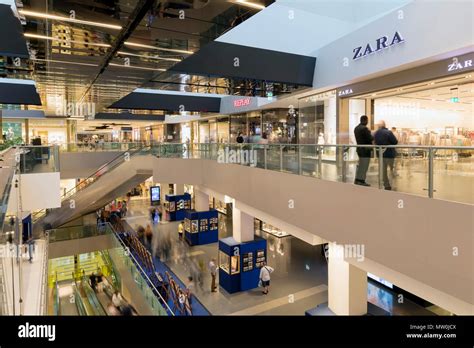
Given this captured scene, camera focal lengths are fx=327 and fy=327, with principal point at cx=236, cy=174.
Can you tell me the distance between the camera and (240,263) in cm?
1131

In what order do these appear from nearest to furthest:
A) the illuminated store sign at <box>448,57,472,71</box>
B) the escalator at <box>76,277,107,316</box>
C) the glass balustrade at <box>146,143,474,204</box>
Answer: the glass balustrade at <box>146,143,474,204</box> → the illuminated store sign at <box>448,57,472,71</box> → the escalator at <box>76,277,107,316</box>

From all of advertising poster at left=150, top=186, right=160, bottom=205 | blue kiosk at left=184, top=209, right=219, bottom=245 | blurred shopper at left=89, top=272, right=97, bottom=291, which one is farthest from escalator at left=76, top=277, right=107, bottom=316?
advertising poster at left=150, top=186, right=160, bottom=205

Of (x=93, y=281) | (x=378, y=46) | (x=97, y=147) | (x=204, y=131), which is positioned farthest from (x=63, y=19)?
(x=204, y=131)

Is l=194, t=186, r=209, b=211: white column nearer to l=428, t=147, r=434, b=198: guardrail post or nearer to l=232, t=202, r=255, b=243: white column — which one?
l=232, t=202, r=255, b=243: white column

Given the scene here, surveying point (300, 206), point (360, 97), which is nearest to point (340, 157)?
point (300, 206)

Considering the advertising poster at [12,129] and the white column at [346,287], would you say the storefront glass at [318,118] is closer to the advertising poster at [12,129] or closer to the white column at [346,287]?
the white column at [346,287]

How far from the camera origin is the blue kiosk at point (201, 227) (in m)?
16.2

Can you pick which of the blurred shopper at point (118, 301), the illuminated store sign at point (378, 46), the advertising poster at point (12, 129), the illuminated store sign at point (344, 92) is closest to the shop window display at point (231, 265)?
the blurred shopper at point (118, 301)

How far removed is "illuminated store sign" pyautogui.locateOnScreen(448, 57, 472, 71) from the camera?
809cm

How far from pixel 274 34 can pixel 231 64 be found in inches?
159

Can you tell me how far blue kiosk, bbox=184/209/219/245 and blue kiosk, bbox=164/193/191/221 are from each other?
4.60 m

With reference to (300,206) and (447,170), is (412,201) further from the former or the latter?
(300,206)

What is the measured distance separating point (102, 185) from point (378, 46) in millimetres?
12836

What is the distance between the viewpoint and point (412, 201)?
476cm
